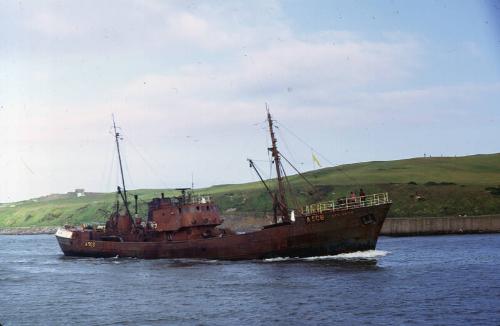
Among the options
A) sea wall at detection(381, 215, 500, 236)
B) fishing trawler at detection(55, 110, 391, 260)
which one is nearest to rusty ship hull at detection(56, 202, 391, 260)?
fishing trawler at detection(55, 110, 391, 260)

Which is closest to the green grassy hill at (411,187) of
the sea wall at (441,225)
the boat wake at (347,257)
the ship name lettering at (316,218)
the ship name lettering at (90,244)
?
the sea wall at (441,225)

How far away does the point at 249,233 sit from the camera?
63.4 metres

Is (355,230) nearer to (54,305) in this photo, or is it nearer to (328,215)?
(328,215)

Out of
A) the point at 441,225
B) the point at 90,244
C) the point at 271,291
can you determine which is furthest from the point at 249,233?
the point at 441,225

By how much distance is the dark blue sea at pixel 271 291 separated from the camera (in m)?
36.1

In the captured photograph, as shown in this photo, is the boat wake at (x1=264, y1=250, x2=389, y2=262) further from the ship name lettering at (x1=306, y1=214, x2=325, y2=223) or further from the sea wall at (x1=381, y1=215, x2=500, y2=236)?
the sea wall at (x1=381, y1=215, x2=500, y2=236)

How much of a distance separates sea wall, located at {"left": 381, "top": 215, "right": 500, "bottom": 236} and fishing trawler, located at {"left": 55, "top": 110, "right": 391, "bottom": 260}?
1457 inches

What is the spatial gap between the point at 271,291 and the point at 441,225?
206 ft

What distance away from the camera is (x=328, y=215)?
5988 centimetres

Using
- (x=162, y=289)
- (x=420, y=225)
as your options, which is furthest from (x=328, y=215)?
(x=420, y=225)

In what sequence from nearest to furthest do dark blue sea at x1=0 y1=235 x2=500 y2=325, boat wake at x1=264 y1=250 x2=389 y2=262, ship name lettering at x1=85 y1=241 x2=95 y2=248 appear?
dark blue sea at x1=0 y1=235 x2=500 y2=325 < boat wake at x1=264 y1=250 x2=389 y2=262 < ship name lettering at x1=85 y1=241 x2=95 y2=248

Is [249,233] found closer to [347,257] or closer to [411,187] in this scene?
[347,257]

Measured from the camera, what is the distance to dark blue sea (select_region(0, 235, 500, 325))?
36062 mm

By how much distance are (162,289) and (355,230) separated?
2063 centimetres
